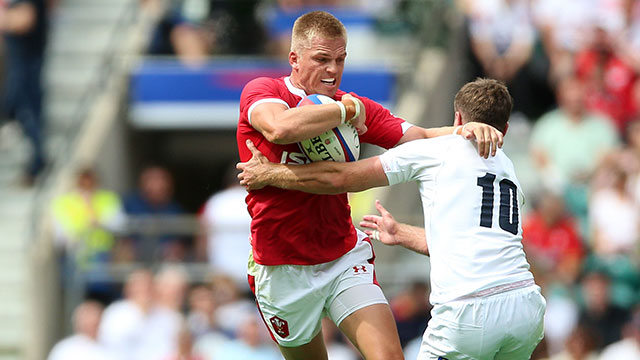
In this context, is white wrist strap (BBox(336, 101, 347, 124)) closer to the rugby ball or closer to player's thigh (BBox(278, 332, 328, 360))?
the rugby ball

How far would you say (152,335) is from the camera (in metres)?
11.5

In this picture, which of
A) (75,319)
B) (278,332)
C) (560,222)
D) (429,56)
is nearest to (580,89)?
(560,222)

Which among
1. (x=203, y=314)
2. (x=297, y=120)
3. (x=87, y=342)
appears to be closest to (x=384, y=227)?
(x=297, y=120)

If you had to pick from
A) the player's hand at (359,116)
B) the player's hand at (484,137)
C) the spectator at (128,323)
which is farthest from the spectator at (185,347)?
the player's hand at (484,137)

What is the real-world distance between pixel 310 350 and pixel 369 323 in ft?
1.80

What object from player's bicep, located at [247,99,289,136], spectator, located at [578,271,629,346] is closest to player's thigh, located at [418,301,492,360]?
player's bicep, located at [247,99,289,136]

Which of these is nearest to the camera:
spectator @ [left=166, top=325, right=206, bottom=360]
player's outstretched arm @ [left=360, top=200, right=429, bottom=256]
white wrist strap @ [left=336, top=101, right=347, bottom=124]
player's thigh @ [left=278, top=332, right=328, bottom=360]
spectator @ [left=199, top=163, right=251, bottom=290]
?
white wrist strap @ [left=336, top=101, right=347, bottom=124]

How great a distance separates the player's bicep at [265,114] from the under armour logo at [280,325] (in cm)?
106

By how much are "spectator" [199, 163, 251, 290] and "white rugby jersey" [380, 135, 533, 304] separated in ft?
20.8

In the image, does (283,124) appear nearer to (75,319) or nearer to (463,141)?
(463,141)

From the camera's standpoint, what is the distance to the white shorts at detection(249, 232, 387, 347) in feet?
20.3

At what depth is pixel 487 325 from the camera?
18.2 feet

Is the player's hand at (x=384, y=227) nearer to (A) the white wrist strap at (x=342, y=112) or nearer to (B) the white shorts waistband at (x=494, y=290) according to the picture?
(A) the white wrist strap at (x=342, y=112)

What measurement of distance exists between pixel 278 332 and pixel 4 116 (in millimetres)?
9302
